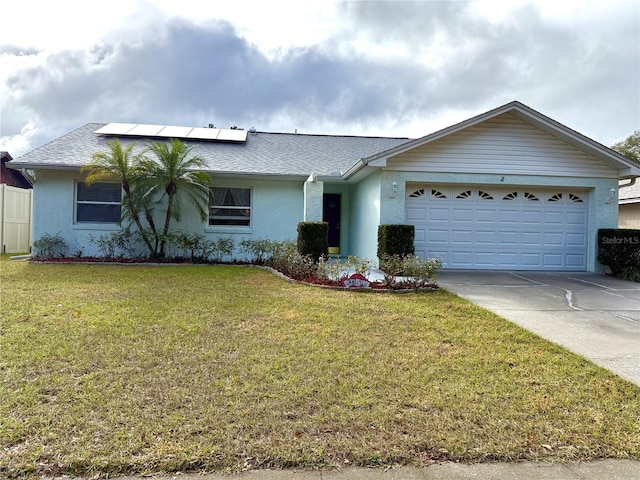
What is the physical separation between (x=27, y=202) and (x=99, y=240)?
621 cm

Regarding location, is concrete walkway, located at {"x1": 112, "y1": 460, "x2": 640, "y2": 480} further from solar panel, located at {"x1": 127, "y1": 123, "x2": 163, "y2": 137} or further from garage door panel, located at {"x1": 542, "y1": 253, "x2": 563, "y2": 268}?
solar panel, located at {"x1": 127, "y1": 123, "x2": 163, "y2": 137}

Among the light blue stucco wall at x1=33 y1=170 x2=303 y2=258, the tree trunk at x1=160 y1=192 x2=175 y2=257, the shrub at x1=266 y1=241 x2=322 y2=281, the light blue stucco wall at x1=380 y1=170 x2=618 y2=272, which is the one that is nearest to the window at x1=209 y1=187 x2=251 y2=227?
the light blue stucco wall at x1=33 y1=170 x2=303 y2=258

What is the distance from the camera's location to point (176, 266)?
11.3 meters

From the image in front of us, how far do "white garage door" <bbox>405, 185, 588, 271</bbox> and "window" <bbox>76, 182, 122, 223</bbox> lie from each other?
971cm

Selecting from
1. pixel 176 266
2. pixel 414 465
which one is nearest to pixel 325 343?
pixel 414 465

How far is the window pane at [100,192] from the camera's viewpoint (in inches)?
507

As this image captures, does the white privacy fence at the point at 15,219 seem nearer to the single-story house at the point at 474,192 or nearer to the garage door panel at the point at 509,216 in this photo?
the single-story house at the point at 474,192

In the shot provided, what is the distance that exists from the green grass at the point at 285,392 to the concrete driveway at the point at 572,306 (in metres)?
0.43

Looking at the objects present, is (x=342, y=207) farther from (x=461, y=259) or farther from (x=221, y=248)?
(x=461, y=259)

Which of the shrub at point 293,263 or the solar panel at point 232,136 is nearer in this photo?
the shrub at point 293,263

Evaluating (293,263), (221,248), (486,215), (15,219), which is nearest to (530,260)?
(486,215)

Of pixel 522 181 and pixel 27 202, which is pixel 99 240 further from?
pixel 522 181

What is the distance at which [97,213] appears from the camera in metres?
12.9

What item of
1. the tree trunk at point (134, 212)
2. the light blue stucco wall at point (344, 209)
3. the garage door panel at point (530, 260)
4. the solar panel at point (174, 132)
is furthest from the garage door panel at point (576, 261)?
the solar panel at point (174, 132)
